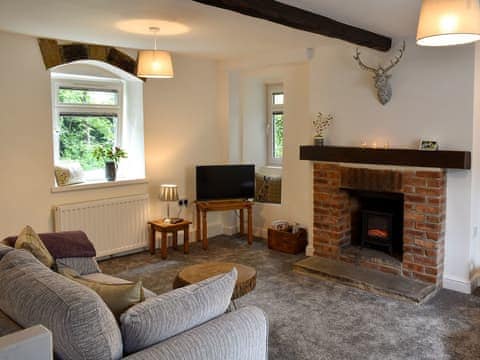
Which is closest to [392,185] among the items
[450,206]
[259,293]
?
[450,206]

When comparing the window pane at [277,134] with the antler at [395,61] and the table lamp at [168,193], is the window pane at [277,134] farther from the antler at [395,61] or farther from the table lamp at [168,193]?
the antler at [395,61]

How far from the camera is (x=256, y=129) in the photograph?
614cm

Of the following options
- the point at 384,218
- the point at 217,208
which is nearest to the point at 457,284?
the point at 384,218

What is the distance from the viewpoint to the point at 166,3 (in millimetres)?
3018

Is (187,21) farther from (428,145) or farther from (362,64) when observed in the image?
(428,145)

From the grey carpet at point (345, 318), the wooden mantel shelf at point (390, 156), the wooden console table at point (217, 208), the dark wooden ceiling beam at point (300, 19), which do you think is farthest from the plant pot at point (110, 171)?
the dark wooden ceiling beam at point (300, 19)

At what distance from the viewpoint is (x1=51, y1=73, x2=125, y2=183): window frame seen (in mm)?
4762

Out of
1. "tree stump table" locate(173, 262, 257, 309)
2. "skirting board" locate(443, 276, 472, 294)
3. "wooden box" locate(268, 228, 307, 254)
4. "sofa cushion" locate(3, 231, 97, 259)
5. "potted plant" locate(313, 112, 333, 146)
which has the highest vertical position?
"potted plant" locate(313, 112, 333, 146)

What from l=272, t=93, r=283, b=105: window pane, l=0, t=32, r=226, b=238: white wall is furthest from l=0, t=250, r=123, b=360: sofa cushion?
l=272, t=93, r=283, b=105: window pane

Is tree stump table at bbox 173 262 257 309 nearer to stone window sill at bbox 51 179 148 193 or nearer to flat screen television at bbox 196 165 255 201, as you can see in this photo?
stone window sill at bbox 51 179 148 193

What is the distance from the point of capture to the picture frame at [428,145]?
155 inches

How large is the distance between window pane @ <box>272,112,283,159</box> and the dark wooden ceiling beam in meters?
2.22

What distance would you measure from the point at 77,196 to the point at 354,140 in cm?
292

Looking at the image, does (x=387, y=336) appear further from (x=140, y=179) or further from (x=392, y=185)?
(x=140, y=179)
